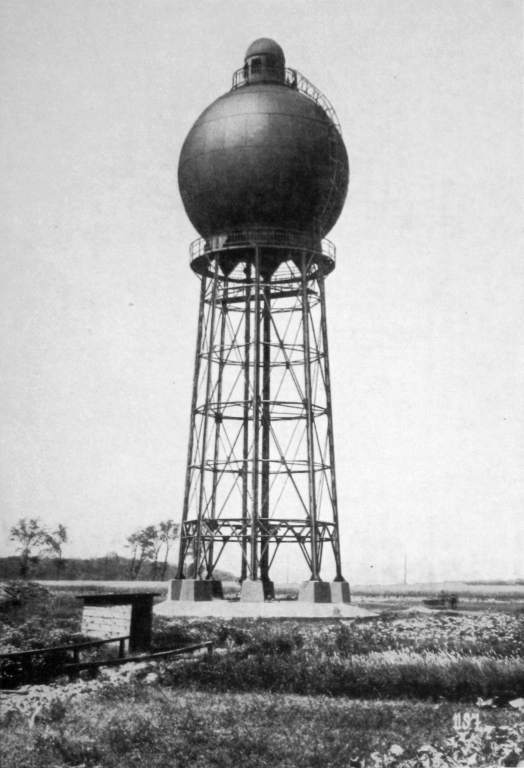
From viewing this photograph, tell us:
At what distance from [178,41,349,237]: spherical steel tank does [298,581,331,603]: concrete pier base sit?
479 inches

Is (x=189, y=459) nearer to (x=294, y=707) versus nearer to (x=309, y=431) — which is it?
(x=309, y=431)

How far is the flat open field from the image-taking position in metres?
9.17

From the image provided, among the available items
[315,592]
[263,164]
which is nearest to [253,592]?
[315,592]

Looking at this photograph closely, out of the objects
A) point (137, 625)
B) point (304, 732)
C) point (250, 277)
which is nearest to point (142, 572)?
point (250, 277)

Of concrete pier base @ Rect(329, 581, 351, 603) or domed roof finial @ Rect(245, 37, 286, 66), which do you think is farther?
domed roof finial @ Rect(245, 37, 286, 66)

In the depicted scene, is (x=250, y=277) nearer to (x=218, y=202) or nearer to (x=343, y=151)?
(x=218, y=202)

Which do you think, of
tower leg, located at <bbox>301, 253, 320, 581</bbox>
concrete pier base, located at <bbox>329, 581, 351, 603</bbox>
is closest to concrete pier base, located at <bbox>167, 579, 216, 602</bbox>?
tower leg, located at <bbox>301, 253, 320, 581</bbox>

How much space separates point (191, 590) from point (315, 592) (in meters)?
4.27

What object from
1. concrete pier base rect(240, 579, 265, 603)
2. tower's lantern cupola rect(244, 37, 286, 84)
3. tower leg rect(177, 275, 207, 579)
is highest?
tower's lantern cupola rect(244, 37, 286, 84)

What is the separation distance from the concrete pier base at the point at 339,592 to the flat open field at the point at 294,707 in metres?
10.6

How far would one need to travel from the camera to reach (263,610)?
2738cm

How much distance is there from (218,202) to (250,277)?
10.5ft

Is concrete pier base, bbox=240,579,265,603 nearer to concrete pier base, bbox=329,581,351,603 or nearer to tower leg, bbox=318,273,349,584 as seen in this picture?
concrete pier base, bbox=329,581,351,603

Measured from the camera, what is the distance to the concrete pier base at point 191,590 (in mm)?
29812
